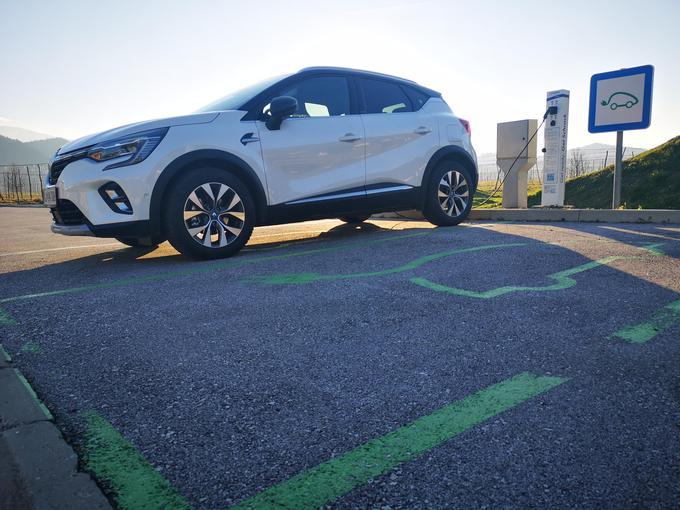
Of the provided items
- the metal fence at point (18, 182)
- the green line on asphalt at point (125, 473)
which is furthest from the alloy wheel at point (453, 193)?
the metal fence at point (18, 182)

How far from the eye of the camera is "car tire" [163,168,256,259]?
4570 millimetres

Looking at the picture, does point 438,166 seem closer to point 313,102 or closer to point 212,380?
point 313,102

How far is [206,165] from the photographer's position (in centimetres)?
473

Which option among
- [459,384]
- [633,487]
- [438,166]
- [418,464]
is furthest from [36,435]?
[438,166]

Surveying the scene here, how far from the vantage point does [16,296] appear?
351cm

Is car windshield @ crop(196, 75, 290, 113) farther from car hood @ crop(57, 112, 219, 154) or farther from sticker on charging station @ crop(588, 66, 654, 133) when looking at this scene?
sticker on charging station @ crop(588, 66, 654, 133)

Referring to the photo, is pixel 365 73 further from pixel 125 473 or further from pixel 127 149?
pixel 125 473

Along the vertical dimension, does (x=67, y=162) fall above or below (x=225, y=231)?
above

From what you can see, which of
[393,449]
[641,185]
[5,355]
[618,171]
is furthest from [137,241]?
[641,185]

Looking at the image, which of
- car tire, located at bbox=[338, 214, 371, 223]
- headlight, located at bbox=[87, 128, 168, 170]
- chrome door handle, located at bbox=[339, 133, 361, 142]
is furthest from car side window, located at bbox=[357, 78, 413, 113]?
headlight, located at bbox=[87, 128, 168, 170]

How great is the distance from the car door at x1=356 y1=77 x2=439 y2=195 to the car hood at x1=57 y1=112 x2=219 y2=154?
1.89 meters

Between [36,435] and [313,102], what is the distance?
454cm

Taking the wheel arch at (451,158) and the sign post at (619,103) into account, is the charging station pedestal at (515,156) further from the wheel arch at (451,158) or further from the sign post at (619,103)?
the wheel arch at (451,158)

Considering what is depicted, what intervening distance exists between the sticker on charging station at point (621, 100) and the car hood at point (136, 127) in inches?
286
